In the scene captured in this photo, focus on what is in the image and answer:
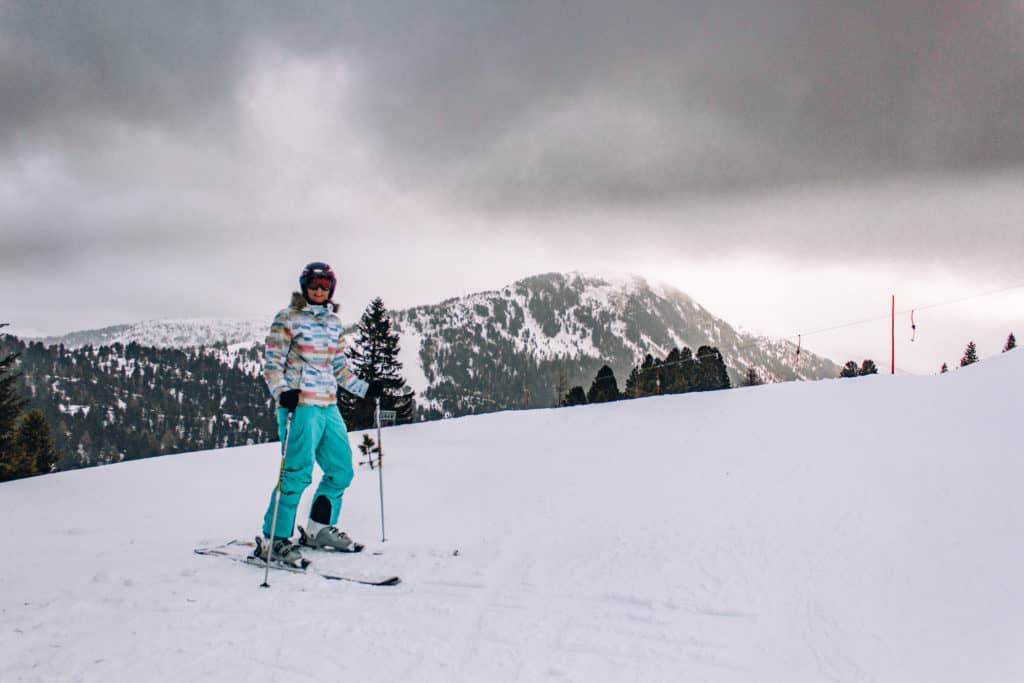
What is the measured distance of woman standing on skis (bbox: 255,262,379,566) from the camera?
557 cm

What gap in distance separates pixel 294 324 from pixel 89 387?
700ft

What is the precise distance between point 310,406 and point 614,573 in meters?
3.42

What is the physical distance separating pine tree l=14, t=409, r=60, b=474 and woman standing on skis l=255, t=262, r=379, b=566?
41573 millimetres

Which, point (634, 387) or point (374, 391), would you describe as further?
point (634, 387)

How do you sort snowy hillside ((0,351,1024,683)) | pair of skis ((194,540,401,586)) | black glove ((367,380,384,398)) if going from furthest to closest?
1. black glove ((367,380,384,398))
2. pair of skis ((194,540,401,586))
3. snowy hillside ((0,351,1024,683))

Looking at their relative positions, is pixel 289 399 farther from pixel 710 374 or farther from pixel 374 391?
pixel 710 374

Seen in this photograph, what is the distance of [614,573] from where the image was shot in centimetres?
474

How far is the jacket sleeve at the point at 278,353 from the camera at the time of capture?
5.76m

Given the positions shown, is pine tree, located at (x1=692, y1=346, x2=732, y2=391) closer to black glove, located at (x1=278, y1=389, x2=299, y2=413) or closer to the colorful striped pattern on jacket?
the colorful striped pattern on jacket

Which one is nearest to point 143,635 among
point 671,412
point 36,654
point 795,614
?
point 36,654

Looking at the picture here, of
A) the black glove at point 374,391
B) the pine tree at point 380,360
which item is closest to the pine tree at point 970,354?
the pine tree at point 380,360

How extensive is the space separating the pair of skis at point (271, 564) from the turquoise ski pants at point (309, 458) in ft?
0.93

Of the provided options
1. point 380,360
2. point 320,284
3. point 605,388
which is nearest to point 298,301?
point 320,284

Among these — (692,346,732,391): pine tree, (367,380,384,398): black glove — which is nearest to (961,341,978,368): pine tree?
(692,346,732,391): pine tree
